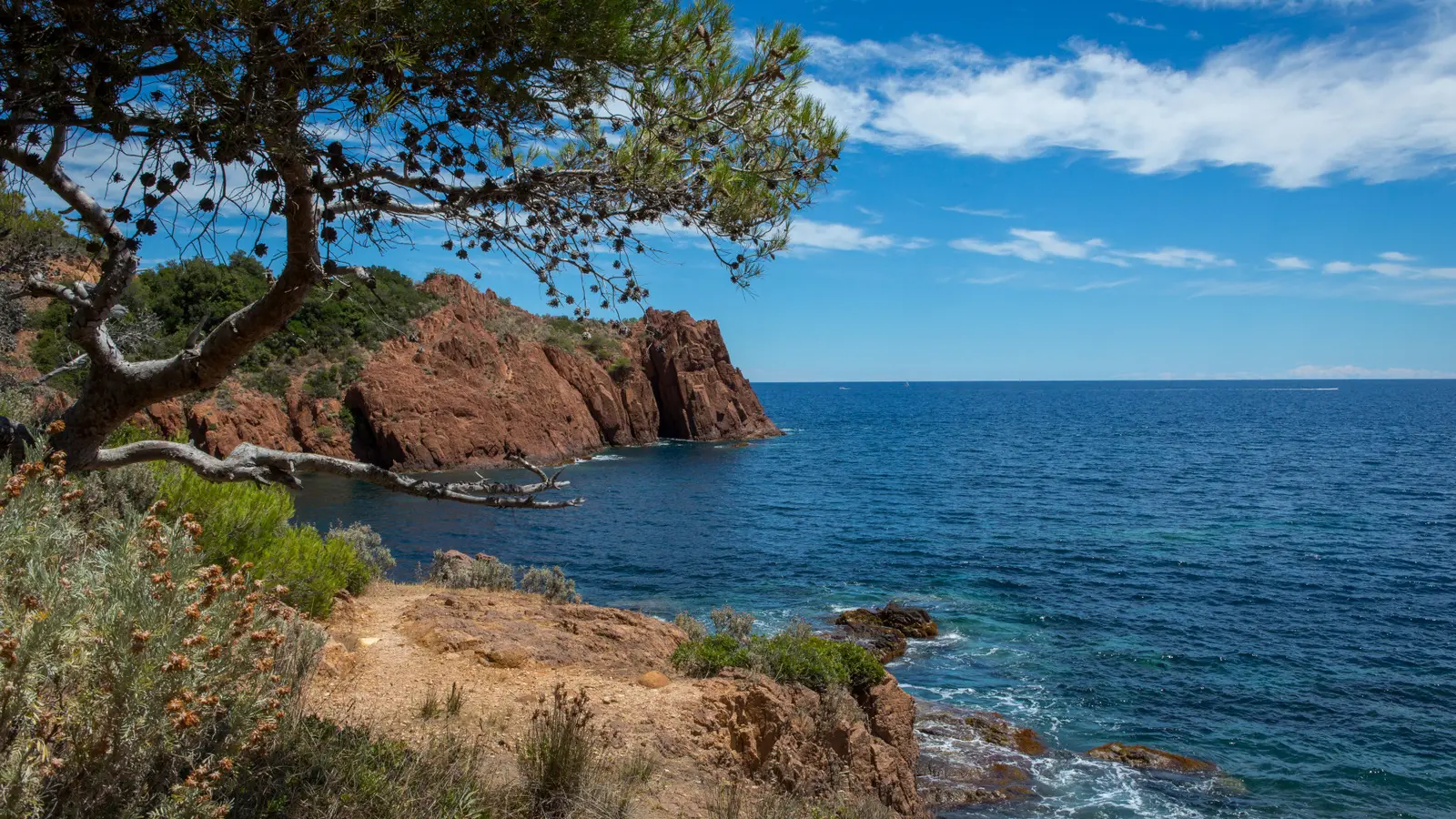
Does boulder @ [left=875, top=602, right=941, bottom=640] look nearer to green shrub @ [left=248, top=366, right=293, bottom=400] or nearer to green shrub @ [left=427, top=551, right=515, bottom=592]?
green shrub @ [left=427, top=551, right=515, bottom=592]

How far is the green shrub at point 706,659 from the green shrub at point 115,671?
21.8ft

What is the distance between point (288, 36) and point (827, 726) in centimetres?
884

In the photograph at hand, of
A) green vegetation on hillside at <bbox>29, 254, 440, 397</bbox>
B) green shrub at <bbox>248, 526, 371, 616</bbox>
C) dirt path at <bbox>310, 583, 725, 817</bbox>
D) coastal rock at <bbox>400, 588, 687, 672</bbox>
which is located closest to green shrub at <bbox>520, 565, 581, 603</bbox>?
coastal rock at <bbox>400, 588, 687, 672</bbox>

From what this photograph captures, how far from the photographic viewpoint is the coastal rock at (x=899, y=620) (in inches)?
810

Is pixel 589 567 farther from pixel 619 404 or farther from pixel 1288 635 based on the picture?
pixel 619 404

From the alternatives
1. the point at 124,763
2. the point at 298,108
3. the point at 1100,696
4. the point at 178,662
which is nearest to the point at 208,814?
the point at 124,763

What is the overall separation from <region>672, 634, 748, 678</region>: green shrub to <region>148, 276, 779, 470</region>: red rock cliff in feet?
65.0

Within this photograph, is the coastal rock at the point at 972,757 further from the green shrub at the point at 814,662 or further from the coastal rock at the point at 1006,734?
the green shrub at the point at 814,662

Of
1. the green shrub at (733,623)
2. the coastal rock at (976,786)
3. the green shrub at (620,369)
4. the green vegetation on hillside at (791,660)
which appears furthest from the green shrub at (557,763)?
the green shrub at (620,369)

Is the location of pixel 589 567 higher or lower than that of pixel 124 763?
lower

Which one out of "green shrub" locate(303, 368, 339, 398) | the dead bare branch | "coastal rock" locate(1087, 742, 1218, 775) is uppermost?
"green shrub" locate(303, 368, 339, 398)

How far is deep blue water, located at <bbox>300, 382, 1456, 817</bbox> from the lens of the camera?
48.2ft

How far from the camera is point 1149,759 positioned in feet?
47.1

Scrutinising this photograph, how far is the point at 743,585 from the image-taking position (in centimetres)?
2497
